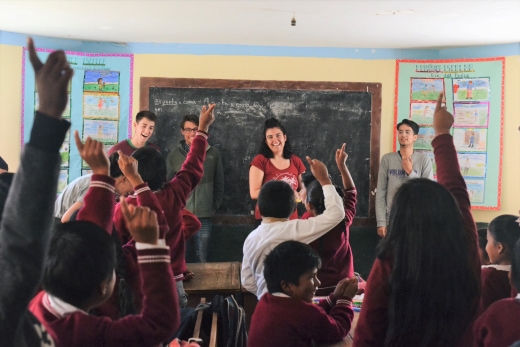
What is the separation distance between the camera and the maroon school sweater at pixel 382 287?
4.79 ft

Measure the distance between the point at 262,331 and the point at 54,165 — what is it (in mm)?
1279

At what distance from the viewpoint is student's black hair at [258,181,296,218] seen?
2555mm

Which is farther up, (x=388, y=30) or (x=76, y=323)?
(x=388, y=30)

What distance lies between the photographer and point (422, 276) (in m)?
1.42

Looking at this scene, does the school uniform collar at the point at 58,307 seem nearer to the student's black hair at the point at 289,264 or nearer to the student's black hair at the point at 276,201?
the student's black hair at the point at 289,264

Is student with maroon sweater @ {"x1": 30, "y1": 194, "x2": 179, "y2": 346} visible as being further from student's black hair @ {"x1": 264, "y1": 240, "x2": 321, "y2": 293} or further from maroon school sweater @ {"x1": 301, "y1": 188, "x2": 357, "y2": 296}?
maroon school sweater @ {"x1": 301, "y1": 188, "x2": 357, "y2": 296}

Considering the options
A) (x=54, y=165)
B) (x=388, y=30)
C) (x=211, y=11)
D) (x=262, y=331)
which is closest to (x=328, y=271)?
(x=262, y=331)

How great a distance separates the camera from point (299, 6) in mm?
3939

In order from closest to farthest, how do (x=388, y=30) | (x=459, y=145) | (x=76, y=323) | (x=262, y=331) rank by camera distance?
(x=76, y=323)
(x=262, y=331)
(x=388, y=30)
(x=459, y=145)

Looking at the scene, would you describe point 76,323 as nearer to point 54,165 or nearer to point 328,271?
point 54,165

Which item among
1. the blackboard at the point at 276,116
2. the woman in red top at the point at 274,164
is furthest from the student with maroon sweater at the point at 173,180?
the blackboard at the point at 276,116

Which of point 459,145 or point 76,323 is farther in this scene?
point 459,145

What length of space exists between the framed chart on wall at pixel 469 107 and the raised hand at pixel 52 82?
4.87m

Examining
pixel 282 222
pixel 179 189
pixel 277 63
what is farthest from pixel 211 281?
pixel 277 63
